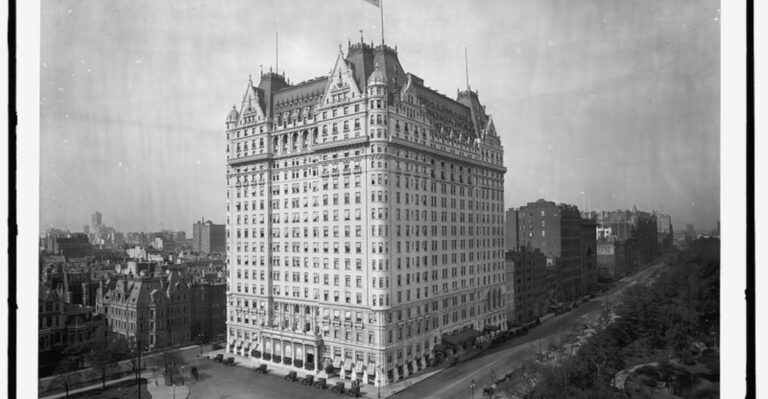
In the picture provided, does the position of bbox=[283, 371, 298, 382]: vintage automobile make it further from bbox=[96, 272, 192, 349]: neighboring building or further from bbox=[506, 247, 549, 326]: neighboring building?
bbox=[506, 247, 549, 326]: neighboring building

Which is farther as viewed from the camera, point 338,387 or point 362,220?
point 362,220

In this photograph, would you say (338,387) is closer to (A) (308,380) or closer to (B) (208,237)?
(A) (308,380)

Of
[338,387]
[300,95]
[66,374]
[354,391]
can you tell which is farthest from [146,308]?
[300,95]

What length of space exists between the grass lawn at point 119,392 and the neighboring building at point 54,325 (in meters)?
0.59

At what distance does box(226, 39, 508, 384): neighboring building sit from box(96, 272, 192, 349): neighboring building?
884mm

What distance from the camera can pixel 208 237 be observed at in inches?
292

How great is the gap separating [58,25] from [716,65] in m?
8.75

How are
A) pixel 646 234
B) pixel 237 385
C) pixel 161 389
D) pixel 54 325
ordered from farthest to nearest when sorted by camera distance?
pixel 646 234 < pixel 237 385 < pixel 161 389 < pixel 54 325

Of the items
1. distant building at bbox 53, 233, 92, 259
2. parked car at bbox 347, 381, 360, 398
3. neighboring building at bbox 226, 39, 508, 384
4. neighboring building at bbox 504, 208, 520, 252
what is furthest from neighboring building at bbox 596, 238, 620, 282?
distant building at bbox 53, 233, 92, 259

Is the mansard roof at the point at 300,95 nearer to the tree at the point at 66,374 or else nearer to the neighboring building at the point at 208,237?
the neighboring building at the point at 208,237

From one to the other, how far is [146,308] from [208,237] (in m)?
1.33

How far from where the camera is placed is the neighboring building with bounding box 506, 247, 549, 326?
25.5 feet

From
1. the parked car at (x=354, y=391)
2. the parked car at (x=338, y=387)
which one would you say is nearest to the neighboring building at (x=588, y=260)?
the parked car at (x=354, y=391)

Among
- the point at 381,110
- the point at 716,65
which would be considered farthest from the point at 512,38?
the point at 716,65
